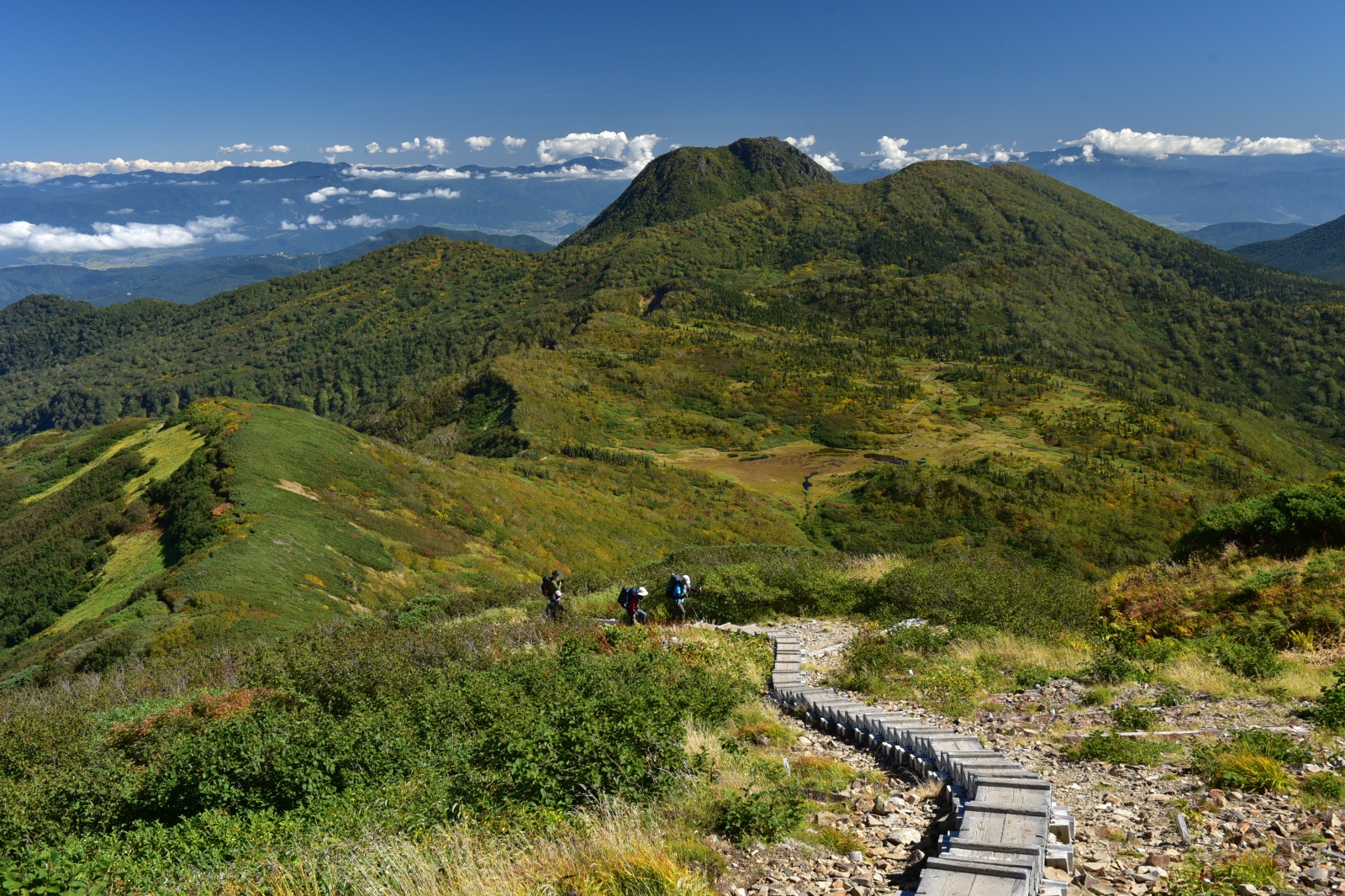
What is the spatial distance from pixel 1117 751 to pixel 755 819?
4931 mm

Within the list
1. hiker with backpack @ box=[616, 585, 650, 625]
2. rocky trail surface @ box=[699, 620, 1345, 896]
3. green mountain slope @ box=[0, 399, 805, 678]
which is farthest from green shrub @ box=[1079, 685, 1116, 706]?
green mountain slope @ box=[0, 399, 805, 678]

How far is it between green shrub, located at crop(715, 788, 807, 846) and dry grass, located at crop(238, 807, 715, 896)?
0.64m

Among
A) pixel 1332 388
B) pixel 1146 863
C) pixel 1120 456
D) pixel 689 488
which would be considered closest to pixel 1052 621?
pixel 1146 863

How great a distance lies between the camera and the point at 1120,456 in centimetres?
11625

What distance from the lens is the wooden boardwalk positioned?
5.54 m

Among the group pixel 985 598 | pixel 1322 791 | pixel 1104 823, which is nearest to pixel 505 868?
pixel 1104 823

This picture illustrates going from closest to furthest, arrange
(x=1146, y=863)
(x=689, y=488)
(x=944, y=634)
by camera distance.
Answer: (x=1146, y=863)
(x=944, y=634)
(x=689, y=488)

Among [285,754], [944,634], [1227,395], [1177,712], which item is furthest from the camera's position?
[1227,395]

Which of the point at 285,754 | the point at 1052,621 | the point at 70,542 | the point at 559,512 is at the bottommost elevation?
the point at 559,512

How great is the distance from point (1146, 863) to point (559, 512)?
51413 mm

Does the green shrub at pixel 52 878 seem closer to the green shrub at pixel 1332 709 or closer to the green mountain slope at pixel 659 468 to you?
the green shrub at pixel 1332 709

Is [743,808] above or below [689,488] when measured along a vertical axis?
above

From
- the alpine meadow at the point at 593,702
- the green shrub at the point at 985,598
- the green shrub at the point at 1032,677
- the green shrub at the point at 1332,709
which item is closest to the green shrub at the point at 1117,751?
the alpine meadow at the point at 593,702

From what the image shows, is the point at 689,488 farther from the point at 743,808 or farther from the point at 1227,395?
the point at 1227,395
